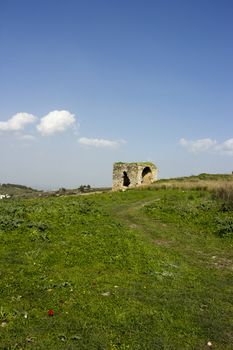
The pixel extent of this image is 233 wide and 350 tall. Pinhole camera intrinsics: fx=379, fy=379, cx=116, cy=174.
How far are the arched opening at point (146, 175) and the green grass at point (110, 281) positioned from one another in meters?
24.8

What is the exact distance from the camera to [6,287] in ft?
37.1

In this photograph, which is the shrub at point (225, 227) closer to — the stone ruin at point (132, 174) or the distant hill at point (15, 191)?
the stone ruin at point (132, 174)

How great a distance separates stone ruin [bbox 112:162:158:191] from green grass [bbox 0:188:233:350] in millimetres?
22165

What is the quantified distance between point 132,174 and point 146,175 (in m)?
3.36

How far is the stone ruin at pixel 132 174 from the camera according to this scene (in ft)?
146

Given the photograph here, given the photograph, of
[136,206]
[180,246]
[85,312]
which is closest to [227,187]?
[136,206]

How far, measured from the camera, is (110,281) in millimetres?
12438

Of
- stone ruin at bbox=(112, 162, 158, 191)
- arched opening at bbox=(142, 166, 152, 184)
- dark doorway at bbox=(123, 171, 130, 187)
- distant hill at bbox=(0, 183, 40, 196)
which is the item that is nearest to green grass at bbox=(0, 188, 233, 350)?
stone ruin at bbox=(112, 162, 158, 191)

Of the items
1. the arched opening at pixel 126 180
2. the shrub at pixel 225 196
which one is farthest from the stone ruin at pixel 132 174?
the shrub at pixel 225 196

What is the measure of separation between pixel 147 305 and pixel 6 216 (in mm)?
10312

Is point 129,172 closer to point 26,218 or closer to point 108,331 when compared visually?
point 26,218

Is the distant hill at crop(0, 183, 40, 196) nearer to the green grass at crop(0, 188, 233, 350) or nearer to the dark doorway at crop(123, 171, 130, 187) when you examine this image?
the dark doorway at crop(123, 171, 130, 187)

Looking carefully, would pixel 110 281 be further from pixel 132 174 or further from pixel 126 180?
pixel 126 180

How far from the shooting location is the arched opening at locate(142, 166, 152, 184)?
4731 cm
